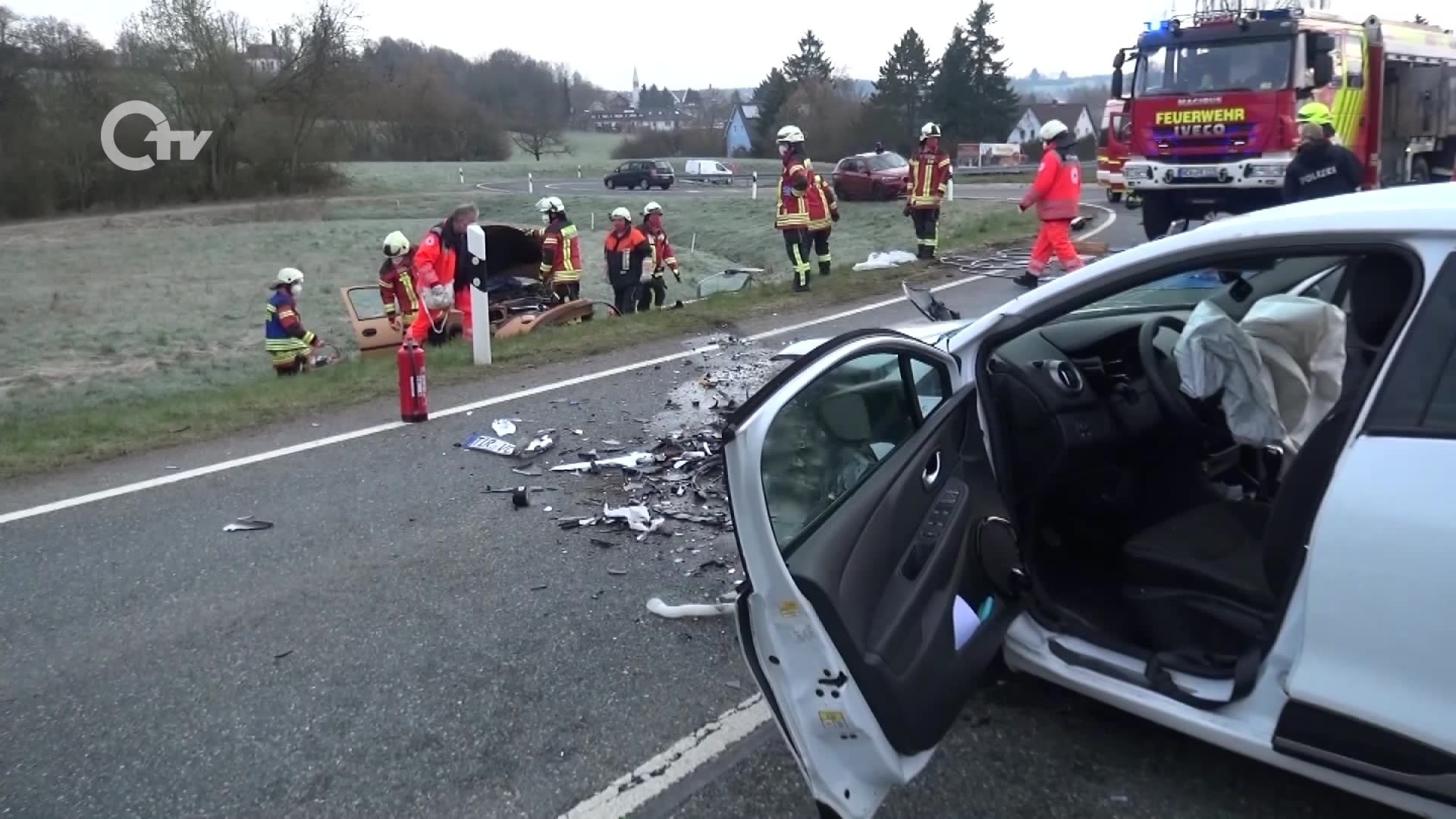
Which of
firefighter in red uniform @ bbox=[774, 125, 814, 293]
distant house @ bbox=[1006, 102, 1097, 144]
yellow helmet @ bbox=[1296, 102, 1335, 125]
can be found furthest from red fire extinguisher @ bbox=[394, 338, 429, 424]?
distant house @ bbox=[1006, 102, 1097, 144]

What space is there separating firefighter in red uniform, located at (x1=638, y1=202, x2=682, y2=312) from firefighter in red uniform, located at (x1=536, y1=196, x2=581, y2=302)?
93 cm

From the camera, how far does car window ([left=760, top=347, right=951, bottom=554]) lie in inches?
101

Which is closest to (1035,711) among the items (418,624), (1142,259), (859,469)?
(859,469)

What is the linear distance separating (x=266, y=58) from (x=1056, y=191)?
44700 mm

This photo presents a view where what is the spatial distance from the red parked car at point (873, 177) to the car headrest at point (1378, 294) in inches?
1182

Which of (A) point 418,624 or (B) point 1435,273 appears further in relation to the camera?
(A) point 418,624

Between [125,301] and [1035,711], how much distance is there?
25.6 metres

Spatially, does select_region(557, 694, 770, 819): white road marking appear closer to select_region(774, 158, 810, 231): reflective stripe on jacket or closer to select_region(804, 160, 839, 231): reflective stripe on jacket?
select_region(774, 158, 810, 231): reflective stripe on jacket

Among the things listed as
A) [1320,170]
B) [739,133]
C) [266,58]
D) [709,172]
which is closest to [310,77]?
[266,58]

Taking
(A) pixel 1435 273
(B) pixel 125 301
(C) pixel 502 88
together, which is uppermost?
(C) pixel 502 88

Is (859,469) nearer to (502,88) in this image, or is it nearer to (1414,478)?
(1414,478)

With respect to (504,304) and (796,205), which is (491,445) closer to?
(504,304)

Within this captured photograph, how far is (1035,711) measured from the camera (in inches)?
138

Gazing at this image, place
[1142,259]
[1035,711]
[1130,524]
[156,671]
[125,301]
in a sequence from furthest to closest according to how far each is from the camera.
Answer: [125,301]
[156,671]
[1130,524]
[1035,711]
[1142,259]
